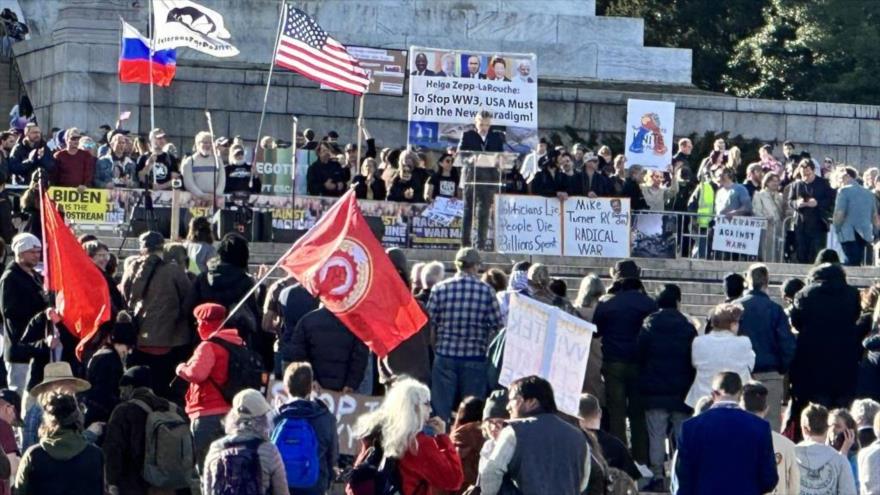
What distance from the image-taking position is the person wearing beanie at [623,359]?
60.4 ft

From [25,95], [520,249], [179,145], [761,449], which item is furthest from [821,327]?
[25,95]

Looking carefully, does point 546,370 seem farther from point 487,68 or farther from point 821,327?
point 487,68

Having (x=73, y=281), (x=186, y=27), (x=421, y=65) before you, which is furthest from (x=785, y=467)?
(x=186, y=27)

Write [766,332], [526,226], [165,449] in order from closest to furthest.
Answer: [165,449], [766,332], [526,226]

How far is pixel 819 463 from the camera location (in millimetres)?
14859

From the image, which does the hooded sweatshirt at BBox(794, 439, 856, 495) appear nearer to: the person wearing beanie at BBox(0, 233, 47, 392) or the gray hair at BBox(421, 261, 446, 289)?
the gray hair at BBox(421, 261, 446, 289)

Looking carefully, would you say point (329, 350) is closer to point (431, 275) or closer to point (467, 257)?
point (467, 257)

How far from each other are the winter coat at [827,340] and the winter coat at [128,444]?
5316 mm

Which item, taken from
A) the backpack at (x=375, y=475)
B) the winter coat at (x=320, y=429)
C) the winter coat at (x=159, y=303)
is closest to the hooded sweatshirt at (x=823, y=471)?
the backpack at (x=375, y=475)

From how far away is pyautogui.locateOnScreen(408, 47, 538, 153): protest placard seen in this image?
2924 centimetres

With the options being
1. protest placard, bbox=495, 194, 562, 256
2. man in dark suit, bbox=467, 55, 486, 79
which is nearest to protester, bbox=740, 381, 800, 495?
protest placard, bbox=495, 194, 562, 256

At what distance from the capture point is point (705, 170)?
29.5 m

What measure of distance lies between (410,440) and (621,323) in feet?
15.4

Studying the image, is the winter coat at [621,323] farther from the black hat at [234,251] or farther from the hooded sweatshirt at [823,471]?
the hooded sweatshirt at [823,471]
